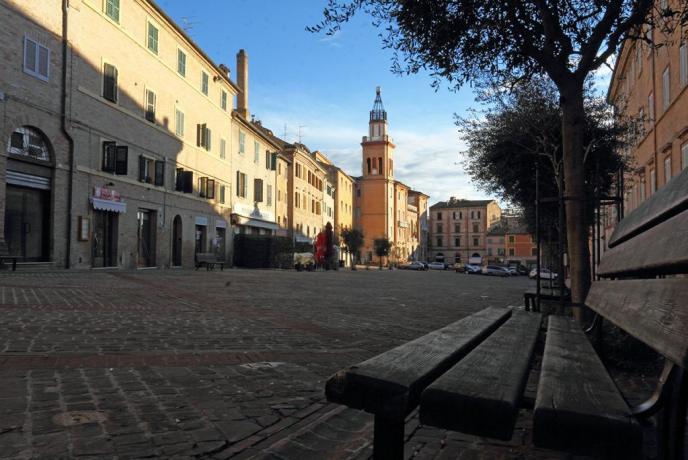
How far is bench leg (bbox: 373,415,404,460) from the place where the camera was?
196 cm

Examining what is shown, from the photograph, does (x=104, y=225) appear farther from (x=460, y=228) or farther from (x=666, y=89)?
(x=460, y=228)

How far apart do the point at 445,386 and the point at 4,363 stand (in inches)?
159

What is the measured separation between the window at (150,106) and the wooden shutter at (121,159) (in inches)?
153

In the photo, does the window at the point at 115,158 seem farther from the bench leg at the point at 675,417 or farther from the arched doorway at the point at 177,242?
the bench leg at the point at 675,417

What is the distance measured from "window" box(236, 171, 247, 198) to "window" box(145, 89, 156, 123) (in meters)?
12.2

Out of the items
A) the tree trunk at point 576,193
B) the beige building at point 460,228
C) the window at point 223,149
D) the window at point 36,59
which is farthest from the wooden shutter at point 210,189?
the beige building at point 460,228

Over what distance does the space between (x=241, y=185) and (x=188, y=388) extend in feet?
122

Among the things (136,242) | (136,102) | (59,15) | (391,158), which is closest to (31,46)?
(59,15)

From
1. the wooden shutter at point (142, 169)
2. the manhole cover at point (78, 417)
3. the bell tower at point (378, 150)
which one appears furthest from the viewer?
the bell tower at point (378, 150)

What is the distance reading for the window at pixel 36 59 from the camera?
18703mm

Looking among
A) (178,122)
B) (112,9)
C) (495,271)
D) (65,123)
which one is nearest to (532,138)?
(65,123)

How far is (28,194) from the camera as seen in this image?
765 inches

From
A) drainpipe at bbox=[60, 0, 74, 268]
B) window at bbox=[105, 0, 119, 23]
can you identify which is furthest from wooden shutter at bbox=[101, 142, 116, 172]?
window at bbox=[105, 0, 119, 23]

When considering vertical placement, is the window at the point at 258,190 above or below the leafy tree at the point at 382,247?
above
